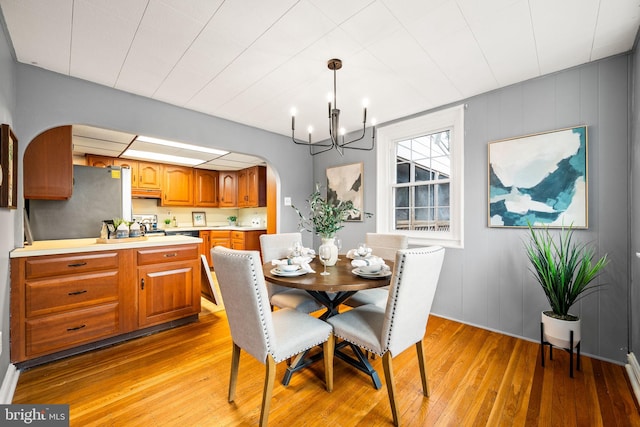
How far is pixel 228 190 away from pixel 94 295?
3806 mm

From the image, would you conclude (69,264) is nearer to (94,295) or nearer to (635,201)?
(94,295)

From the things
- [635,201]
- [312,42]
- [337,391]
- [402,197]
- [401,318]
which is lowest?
[337,391]

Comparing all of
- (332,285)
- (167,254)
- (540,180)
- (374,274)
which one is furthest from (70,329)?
(540,180)

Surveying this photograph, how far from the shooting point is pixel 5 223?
68.2 inches

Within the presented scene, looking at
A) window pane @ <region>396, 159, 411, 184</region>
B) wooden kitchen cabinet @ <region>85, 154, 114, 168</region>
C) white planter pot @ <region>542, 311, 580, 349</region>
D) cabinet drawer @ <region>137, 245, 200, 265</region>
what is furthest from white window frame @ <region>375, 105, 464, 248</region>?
wooden kitchen cabinet @ <region>85, 154, 114, 168</region>

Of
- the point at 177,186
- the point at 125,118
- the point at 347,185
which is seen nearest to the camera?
the point at 125,118

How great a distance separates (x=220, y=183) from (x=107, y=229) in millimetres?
3445

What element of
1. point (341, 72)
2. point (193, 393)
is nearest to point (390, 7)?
point (341, 72)

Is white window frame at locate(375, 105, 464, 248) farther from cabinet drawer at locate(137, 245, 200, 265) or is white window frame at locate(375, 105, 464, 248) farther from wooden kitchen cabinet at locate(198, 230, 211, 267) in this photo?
wooden kitchen cabinet at locate(198, 230, 211, 267)

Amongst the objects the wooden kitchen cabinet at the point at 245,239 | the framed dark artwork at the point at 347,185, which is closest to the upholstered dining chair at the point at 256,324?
the framed dark artwork at the point at 347,185

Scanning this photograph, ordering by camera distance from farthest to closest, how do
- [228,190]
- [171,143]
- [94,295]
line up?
1. [228,190]
2. [171,143]
3. [94,295]

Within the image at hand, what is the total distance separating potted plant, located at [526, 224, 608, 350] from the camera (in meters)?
1.92

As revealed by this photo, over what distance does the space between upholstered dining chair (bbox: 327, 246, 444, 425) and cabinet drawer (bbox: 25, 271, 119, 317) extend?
2.02 meters

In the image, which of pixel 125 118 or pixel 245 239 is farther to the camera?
pixel 245 239
